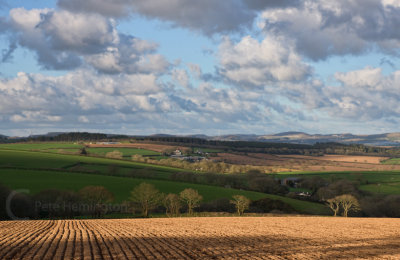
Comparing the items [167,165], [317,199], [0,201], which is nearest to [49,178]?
[0,201]

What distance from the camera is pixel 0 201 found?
185ft

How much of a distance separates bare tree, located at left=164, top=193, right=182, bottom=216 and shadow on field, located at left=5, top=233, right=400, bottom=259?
39.2 m

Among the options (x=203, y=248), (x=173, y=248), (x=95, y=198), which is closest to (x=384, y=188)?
(x=95, y=198)

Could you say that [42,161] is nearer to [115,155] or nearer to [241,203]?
[115,155]

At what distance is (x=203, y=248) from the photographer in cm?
2483

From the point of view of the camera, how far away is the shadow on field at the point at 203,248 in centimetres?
2198

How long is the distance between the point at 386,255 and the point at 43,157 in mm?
107247

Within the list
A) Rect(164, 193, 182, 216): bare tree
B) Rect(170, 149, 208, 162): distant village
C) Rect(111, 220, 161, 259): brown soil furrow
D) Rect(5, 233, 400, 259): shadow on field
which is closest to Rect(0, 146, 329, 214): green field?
Rect(164, 193, 182, 216): bare tree

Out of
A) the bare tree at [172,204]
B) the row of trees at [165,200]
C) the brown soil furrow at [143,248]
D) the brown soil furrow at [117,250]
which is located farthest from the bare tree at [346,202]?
the brown soil furrow at [117,250]

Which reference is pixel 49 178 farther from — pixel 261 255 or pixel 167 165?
pixel 261 255

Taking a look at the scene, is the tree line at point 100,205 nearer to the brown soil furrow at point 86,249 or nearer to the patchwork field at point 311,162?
the brown soil furrow at point 86,249

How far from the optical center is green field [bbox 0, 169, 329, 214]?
77625 mm

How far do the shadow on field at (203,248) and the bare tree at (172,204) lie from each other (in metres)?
39.2

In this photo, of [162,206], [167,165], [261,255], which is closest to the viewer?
[261,255]
